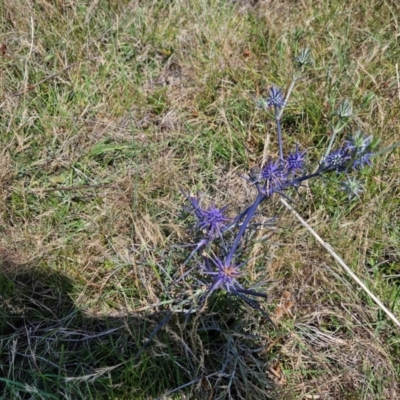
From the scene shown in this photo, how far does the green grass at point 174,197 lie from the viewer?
5.57 feet

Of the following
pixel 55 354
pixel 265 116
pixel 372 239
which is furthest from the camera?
pixel 265 116

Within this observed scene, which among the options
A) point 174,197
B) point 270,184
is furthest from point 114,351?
point 270,184

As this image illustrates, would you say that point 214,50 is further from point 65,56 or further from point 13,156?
point 13,156

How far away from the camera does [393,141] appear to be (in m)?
2.13

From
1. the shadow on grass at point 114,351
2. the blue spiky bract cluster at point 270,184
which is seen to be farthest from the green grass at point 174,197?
the blue spiky bract cluster at point 270,184

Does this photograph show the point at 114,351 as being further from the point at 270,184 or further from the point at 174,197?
the point at 270,184

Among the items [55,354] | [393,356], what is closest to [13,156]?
[55,354]

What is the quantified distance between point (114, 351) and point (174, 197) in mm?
638

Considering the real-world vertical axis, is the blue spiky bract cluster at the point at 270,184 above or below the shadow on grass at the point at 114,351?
above

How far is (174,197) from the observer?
2033mm

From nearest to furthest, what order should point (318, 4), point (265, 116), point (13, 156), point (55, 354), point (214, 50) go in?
point (55, 354)
point (13, 156)
point (265, 116)
point (214, 50)
point (318, 4)

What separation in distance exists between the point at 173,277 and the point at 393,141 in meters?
1.08

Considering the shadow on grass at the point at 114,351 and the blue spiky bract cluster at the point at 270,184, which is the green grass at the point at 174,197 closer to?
the shadow on grass at the point at 114,351

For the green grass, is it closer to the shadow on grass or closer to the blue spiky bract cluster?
the shadow on grass
